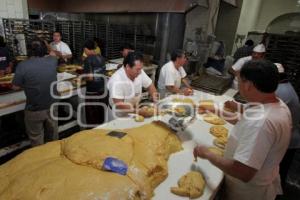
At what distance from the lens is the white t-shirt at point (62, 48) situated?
14.6ft

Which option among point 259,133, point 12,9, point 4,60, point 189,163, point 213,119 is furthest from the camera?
point 12,9

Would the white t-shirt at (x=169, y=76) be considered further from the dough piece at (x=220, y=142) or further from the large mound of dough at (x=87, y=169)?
the large mound of dough at (x=87, y=169)

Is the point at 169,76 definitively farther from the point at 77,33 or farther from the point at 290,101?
the point at 77,33

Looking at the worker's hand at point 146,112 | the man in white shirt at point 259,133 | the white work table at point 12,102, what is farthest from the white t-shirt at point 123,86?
the man in white shirt at point 259,133

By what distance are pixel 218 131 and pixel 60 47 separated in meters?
3.82

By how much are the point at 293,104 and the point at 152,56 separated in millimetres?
3594

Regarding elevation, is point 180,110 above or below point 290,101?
below

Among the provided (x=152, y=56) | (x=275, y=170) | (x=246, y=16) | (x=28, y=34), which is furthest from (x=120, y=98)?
(x=246, y=16)

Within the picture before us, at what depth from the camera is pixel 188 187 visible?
1.27m

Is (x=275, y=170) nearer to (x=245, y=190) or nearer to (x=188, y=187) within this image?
(x=245, y=190)

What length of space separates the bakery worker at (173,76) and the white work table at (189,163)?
Answer: 101cm

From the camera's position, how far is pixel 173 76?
3350mm

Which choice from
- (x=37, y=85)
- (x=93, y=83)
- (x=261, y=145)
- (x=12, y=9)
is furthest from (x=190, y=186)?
(x=12, y=9)

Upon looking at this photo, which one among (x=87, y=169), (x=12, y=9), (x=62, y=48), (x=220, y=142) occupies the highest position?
(x=12, y=9)
